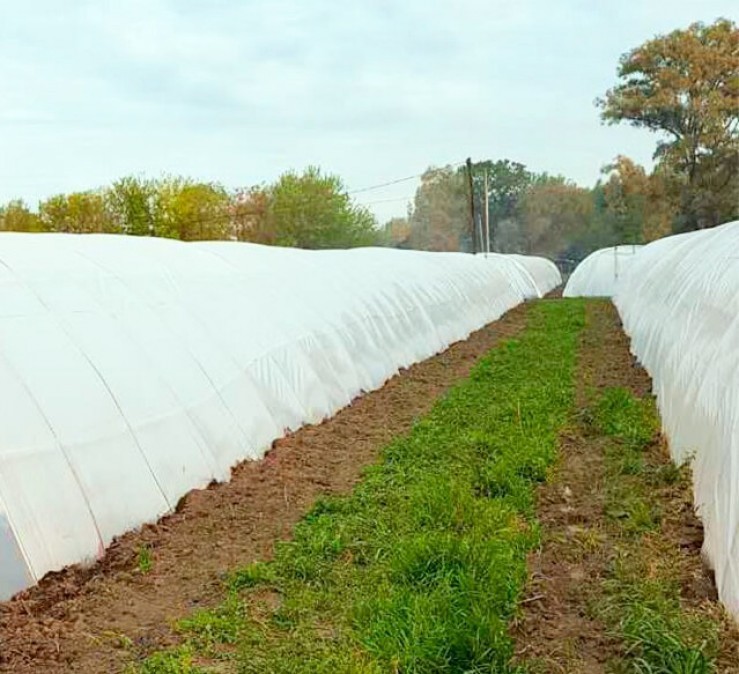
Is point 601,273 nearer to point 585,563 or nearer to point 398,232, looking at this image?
point 585,563

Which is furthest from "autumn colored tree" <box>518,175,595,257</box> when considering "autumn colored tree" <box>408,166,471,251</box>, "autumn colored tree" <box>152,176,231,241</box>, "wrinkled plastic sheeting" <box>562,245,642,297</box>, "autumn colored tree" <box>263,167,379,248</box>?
"autumn colored tree" <box>152,176,231,241</box>

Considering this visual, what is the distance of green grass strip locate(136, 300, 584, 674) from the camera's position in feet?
9.70

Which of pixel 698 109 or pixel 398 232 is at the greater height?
pixel 698 109

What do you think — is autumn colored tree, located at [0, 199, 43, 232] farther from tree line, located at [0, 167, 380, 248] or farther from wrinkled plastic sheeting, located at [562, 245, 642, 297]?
wrinkled plastic sheeting, located at [562, 245, 642, 297]

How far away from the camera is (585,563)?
3.89m

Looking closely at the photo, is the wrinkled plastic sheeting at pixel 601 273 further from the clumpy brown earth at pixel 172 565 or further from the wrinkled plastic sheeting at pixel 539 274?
the clumpy brown earth at pixel 172 565

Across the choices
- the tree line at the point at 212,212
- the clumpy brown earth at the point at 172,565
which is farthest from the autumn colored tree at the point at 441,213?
the clumpy brown earth at the point at 172,565

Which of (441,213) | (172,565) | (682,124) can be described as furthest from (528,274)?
(441,213)

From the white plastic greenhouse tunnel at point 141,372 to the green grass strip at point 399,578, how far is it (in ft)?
3.11

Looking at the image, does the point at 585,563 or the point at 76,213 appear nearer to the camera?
the point at 585,563

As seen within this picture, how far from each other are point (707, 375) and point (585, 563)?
6.39 feet

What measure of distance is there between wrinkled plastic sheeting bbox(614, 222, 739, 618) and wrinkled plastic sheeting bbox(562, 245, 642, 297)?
15.1 meters

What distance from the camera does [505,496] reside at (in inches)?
189

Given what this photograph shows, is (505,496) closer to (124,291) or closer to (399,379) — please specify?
(124,291)
